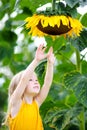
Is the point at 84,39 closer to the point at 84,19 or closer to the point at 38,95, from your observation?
the point at 84,19

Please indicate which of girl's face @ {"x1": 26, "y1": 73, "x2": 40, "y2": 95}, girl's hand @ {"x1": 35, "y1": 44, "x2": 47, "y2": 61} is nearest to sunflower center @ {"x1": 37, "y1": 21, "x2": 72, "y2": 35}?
girl's hand @ {"x1": 35, "y1": 44, "x2": 47, "y2": 61}

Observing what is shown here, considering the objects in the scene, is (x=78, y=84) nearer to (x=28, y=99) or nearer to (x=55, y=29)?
(x=28, y=99)

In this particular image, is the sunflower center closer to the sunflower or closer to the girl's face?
the sunflower

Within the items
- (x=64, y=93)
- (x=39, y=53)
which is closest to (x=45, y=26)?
(x=39, y=53)

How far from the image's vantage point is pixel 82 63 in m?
3.09

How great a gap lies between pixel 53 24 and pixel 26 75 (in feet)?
1.07

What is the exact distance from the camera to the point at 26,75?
245 centimetres

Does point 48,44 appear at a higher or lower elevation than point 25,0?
lower

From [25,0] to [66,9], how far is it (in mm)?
326

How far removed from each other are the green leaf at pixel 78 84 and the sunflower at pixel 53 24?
41 cm

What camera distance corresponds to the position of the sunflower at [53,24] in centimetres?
226

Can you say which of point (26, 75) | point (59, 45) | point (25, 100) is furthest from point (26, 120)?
point (59, 45)

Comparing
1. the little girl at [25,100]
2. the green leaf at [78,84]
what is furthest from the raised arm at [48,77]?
the green leaf at [78,84]

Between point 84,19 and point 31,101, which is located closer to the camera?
point 31,101
